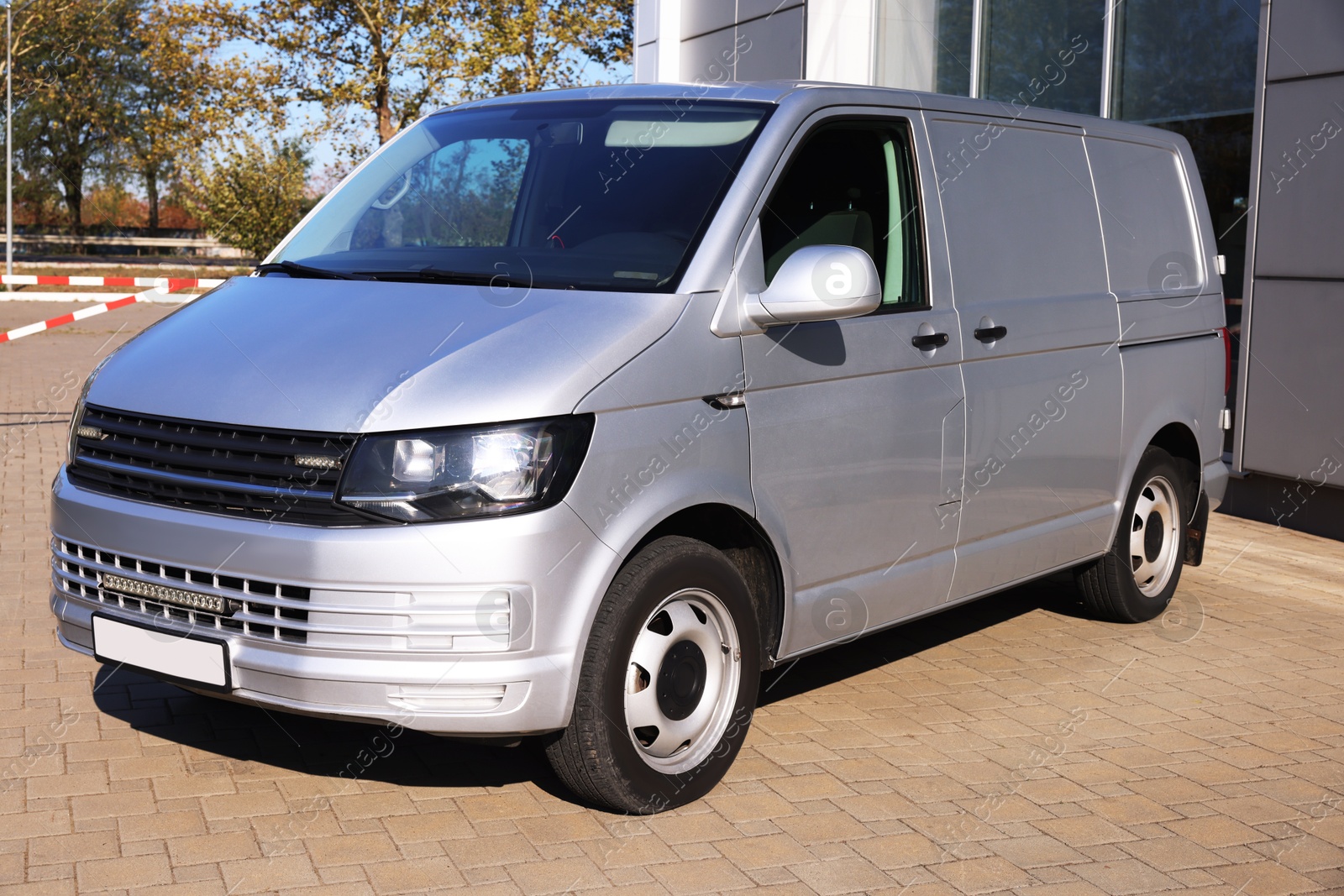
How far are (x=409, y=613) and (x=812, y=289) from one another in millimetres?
1503


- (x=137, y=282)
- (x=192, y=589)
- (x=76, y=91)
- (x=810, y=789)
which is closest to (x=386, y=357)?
(x=192, y=589)

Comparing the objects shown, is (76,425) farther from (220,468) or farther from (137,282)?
(137,282)

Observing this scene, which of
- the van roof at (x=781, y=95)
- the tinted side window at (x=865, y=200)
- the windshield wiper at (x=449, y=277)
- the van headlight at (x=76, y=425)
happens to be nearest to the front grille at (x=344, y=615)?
the van headlight at (x=76, y=425)

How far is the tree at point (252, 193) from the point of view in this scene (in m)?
36.8

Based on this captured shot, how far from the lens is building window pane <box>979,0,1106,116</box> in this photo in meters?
11.2

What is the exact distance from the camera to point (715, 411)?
13.4 ft

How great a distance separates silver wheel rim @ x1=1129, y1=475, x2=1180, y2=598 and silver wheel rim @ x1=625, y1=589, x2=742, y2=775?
283 centimetres

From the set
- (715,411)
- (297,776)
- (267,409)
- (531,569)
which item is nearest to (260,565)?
A: (267,409)

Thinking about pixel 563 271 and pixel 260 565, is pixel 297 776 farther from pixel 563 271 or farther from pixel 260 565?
pixel 563 271

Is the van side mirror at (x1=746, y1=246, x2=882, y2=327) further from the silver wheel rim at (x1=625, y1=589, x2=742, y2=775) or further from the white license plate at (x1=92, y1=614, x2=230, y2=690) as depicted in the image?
the white license plate at (x1=92, y1=614, x2=230, y2=690)

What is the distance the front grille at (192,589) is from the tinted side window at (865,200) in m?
1.97

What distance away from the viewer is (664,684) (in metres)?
4.09

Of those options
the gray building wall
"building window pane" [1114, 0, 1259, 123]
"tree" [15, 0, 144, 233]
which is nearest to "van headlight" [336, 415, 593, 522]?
the gray building wall

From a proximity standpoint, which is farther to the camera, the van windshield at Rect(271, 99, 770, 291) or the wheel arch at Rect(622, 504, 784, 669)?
the van windshield at Rect(271, 99, 770, 291)
